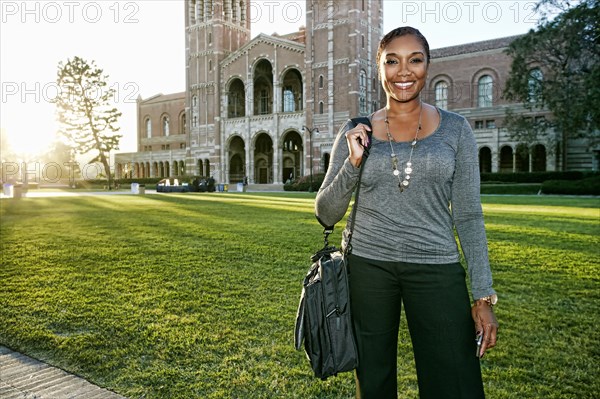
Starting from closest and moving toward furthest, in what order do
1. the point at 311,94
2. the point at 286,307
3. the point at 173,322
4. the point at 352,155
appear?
the point at 352,155
the point at 173,322
the point at 286,307
the point at 311,94

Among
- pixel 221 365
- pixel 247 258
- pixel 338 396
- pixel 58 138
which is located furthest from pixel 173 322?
pixel 58 138

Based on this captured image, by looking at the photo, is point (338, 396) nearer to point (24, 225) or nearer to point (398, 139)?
point (398, 139)

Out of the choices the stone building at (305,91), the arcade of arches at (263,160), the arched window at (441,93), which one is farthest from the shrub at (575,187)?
the arcade of arches at (263,160)

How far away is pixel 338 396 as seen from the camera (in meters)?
3.22

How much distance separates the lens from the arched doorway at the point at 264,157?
57219 millimetres

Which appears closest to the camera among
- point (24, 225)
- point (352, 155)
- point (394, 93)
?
point (352, 155)

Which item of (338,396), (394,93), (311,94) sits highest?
(311,94)

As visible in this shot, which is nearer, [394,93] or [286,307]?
[394,93]

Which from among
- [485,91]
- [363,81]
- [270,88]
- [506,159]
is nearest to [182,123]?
[270,88]

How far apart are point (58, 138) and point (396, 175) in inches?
2495

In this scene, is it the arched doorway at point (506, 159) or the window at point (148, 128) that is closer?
the arched doorway at point (506, 159)

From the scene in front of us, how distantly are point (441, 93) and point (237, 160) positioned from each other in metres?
26.8

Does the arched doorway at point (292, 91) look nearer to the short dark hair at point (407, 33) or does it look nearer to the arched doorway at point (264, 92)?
the arched doorway at point (264, 92)

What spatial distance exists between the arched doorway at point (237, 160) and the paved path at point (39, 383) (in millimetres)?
53963
